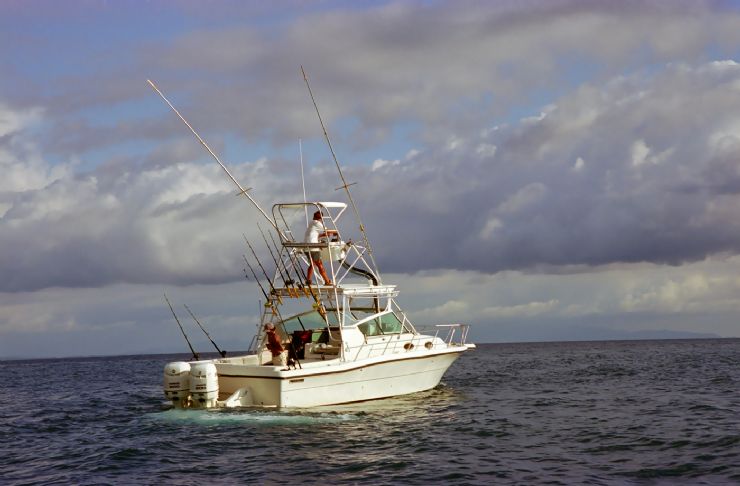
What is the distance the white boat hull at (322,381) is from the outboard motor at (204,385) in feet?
2.46

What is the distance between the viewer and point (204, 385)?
2106cm

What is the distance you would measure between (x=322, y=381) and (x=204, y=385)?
319cm

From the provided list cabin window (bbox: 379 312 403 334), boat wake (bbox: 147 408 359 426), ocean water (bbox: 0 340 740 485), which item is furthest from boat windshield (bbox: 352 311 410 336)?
boat wake (bbox: 147 408 359 426)

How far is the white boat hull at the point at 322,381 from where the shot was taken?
69.4ft

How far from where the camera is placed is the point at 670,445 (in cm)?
1827

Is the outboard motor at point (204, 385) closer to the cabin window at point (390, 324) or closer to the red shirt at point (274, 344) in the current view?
the red shirt at point (274, 344)

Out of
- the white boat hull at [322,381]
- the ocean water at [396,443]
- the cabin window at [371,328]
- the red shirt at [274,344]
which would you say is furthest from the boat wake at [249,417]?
the cabin window at [371,328]

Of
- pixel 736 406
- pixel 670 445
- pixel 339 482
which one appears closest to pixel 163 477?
pixel 339 482

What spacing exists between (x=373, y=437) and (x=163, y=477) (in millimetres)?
5415

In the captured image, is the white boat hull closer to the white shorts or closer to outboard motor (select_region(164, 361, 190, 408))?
outboard motor (select_region(164, 361, 190, 408))

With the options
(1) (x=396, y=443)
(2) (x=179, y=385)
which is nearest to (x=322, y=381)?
(2) (x=179, y=385)

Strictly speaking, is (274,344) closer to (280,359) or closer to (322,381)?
(280,359)

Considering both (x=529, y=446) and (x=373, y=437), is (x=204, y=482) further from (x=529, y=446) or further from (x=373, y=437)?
(x=529, y=446)

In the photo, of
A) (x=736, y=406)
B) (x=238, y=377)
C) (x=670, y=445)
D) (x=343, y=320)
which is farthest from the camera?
(x=736, y=406)
